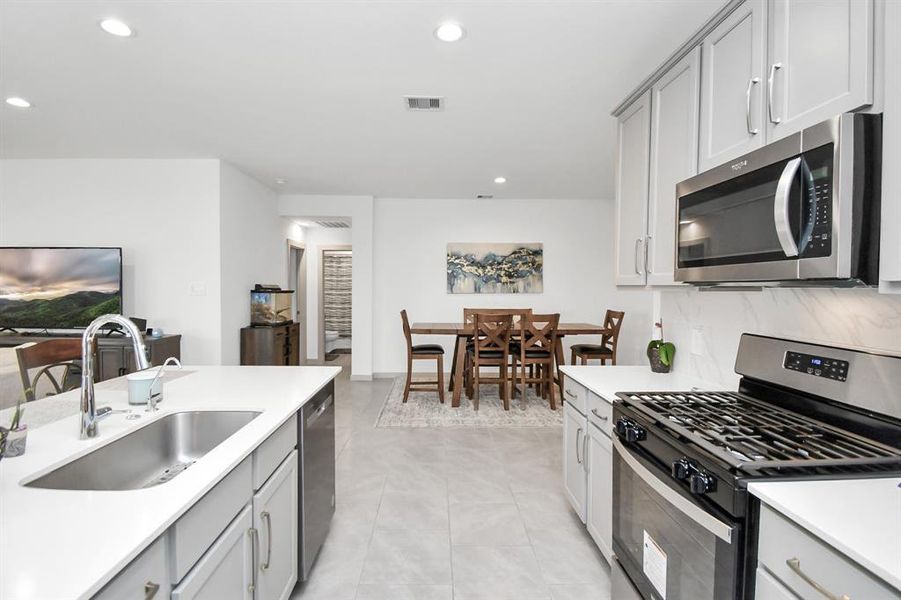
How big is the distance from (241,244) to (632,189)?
4293 mm

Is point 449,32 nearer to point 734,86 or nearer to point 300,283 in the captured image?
point 734,86

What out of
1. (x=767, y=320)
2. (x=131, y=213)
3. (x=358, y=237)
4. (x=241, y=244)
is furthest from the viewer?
(x=358, y=237)

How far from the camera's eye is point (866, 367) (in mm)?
1203

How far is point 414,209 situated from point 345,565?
4937 millimetres

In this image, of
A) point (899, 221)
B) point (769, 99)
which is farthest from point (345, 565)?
point (769, 99)

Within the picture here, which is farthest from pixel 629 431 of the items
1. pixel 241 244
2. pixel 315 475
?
pixel 241 244

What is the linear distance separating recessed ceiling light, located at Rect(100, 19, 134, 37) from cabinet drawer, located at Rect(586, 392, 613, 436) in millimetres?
3015

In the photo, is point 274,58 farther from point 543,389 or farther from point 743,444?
point 543,389

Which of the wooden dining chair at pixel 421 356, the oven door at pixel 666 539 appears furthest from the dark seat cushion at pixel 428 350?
the oven door at pixel 666 539

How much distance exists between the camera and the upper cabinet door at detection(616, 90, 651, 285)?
209 centimetres

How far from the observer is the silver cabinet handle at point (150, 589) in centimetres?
81

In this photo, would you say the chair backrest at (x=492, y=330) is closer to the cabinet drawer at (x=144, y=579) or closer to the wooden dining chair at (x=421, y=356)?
the wooden dining chair at (x=421, y=356)

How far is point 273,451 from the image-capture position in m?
1.49

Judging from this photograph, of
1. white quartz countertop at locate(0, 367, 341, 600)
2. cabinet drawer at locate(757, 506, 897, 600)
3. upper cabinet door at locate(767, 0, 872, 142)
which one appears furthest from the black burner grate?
white quartz countertop at locate(0, 367, 341, 600)
